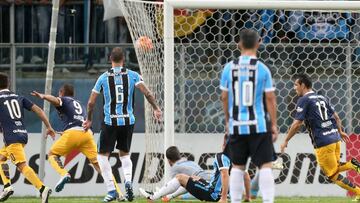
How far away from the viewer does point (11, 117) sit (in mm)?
13914

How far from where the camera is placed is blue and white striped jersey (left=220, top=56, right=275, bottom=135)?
33.4 ft

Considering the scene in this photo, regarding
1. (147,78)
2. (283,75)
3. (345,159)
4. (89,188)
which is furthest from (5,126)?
(345,159)

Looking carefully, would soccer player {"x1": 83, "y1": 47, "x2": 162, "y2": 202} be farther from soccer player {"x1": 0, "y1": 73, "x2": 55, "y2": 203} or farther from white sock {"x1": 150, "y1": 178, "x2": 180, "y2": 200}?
soccer player {"x1": 0, "y1": 73, "x2": 55, "y2": 203}

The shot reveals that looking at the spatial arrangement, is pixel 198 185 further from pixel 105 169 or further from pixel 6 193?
pixel 6 193

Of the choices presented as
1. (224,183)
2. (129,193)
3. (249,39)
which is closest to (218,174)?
(224,183)

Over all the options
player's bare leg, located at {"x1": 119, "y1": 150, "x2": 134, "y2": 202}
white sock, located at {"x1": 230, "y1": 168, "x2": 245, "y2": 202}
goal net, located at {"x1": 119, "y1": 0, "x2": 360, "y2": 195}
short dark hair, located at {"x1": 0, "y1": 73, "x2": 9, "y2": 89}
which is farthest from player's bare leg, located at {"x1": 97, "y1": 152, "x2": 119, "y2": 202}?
white sock, located at {"x1": 230, "y1": 168, "x2": 245, "y2": 202}

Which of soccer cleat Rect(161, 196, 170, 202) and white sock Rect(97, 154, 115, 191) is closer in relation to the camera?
soccer cleat Rect(161, 196, 170, 202)

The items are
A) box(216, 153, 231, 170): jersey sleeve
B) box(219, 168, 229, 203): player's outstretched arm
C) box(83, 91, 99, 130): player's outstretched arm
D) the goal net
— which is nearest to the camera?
box(219, 168, 229, 203): player's outstretched arm

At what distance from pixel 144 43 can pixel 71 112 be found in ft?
4.84

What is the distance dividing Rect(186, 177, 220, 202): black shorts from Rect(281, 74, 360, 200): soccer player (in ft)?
5.00

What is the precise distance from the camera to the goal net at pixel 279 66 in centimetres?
1614

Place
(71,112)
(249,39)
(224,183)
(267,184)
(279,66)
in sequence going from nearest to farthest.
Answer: (249,39) → (267,184) → (224,183) → (71,112) → (279,66)

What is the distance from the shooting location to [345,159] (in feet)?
55.2

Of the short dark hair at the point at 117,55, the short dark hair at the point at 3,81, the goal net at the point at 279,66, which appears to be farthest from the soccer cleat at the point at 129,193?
the goal net at the point at 279,66
